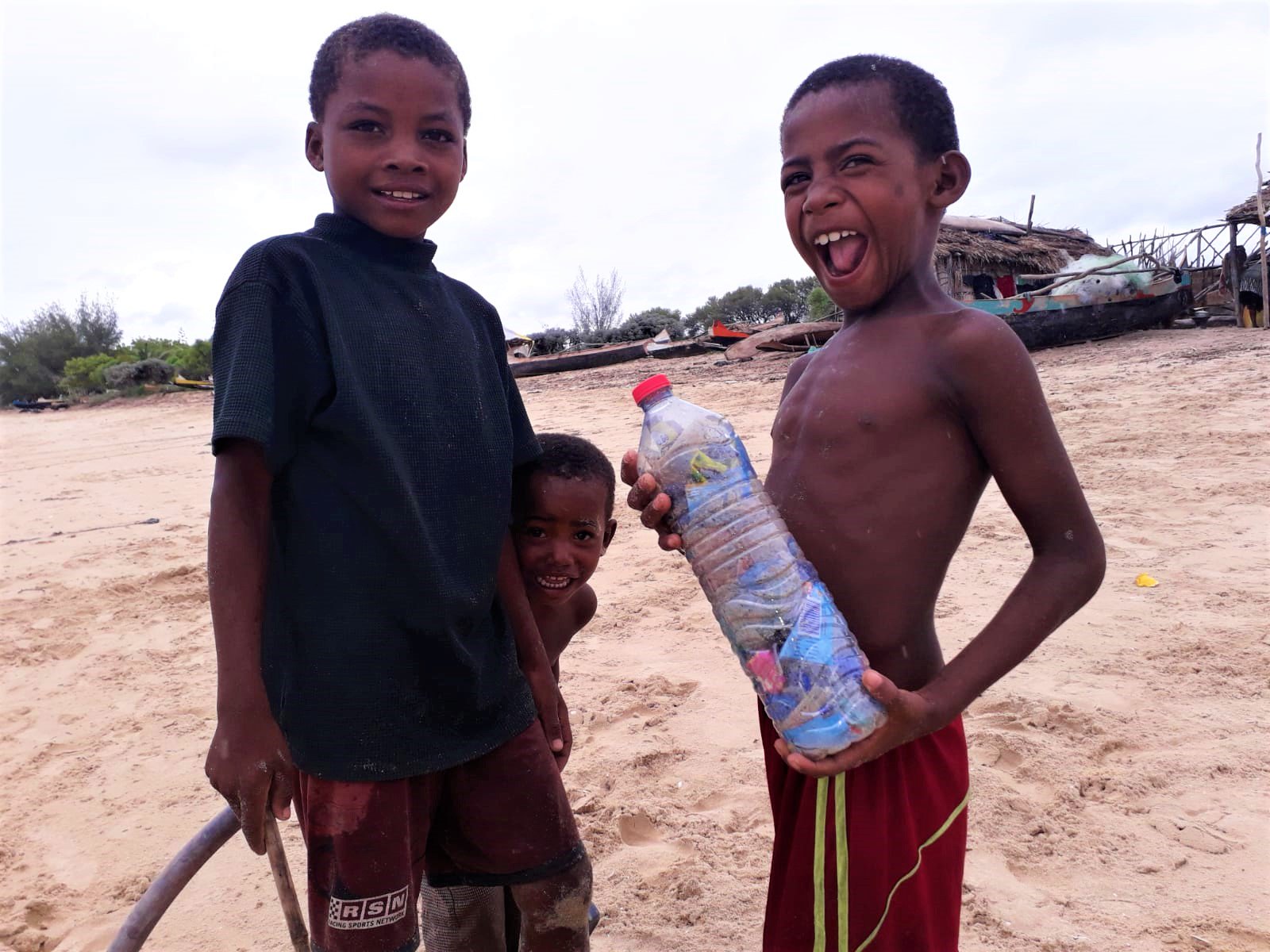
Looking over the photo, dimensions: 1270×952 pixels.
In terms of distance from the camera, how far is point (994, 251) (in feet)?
60.7

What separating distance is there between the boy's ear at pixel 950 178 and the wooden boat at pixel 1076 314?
12541 mm

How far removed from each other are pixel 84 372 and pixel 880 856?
33.7 m

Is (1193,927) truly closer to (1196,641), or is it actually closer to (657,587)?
(1196,641)

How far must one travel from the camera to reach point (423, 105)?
4.99 ft

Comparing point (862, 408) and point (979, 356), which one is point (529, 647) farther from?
point (979, 356)

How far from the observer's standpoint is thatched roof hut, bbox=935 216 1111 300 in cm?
1775

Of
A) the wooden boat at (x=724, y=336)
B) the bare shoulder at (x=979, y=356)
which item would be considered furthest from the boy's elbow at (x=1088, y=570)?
the wooden boat at (x=724, y=336)

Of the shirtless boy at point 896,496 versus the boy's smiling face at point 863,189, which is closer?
the shirtless boy at point 896,496

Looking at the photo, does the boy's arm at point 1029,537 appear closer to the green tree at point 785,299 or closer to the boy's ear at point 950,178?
the boy's ear at point 950,178

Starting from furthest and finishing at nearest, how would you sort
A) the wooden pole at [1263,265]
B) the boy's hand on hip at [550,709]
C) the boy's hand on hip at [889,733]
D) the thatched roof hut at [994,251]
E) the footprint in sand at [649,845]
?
the thatched roof hut at [994,251] < the wooden pole at [1263,265] < the footprint in sand at [649,845] < the boy's hand on hip at [550,709] < the boy's hand on hip at [889,733]

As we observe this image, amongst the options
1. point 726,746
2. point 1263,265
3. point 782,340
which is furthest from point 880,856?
point 1263,265

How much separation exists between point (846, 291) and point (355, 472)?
0.87 meters

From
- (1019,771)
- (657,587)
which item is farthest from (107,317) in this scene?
(1019,771)

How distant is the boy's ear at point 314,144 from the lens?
1589 mm
